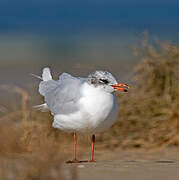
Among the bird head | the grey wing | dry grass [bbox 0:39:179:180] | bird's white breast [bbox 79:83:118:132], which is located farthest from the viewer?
dry grass [bbox 0:39:179:180]

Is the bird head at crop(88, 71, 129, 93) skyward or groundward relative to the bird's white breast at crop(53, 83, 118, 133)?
skyward

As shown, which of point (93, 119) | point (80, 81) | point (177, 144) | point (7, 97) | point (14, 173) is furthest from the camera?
point (7, 97)

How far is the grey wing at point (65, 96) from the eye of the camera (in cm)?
547

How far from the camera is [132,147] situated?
7844mm

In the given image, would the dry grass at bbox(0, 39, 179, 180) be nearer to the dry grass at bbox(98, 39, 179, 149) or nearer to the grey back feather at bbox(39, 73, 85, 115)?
the dry grass at bbox(98, 39, 179, 149)

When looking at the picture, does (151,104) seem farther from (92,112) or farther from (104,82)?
(92,112)

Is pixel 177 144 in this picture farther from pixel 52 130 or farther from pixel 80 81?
pixel 80 81

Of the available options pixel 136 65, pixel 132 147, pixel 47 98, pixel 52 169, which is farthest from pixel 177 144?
pixel 52 169

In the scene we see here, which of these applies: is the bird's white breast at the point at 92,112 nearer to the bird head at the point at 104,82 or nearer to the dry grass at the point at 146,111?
the bird head at the point at 104,82

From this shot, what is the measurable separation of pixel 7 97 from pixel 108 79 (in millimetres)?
6619

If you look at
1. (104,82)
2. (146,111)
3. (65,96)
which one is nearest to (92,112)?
(104,82)

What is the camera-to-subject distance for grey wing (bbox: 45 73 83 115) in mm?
5473

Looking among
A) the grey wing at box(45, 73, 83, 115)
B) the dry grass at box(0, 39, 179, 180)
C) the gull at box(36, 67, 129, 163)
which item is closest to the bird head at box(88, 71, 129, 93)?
the gull at box(36, 67, 129, 163)

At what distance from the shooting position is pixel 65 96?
222 inches
